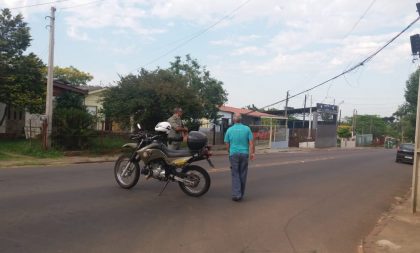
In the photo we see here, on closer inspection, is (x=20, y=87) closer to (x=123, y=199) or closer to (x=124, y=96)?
(x=124, y=96)

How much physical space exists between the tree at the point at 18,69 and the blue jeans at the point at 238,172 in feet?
53.7

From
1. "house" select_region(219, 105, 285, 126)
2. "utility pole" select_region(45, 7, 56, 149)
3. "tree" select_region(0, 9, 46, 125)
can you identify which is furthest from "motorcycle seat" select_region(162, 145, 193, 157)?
"house" select_region(219, 105, 285, 126)

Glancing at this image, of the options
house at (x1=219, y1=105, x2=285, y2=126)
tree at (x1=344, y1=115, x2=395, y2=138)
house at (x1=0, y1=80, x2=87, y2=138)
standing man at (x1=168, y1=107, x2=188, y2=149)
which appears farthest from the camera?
tree at (x1=344, y1=115, x2=395, y2=138)

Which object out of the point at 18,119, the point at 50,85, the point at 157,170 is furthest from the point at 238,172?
the point at 18,119

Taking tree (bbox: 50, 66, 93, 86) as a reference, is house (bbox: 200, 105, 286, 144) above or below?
below

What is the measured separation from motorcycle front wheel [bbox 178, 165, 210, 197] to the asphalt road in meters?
0.26

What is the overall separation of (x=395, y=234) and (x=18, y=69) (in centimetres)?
2039

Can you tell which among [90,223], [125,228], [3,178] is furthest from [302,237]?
[3,178]

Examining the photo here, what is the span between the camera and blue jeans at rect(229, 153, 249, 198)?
10.1m

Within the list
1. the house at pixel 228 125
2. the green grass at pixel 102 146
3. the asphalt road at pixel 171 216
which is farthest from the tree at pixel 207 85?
the asphalt road at pixel 171 216

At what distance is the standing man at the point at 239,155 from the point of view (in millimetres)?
10086

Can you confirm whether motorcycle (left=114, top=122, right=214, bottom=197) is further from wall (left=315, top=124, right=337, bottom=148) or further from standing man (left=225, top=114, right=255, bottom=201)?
wall (left=315, top=124, right=337, bottom=148)

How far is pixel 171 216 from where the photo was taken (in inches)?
324

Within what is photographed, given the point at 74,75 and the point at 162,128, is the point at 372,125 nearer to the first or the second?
the point at 74,75
